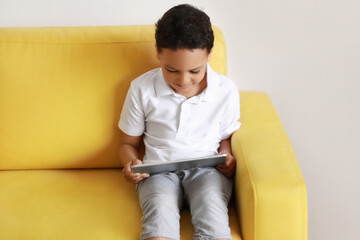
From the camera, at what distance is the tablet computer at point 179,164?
137cm

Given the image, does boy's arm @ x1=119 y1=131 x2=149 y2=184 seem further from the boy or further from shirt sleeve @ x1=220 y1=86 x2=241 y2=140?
shirt sleeve @ x1=220 y1=86 x2=241 y2=140

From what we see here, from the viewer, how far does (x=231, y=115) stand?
155 centimetres

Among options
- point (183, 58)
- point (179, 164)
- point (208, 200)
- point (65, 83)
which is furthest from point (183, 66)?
point (65, 83)

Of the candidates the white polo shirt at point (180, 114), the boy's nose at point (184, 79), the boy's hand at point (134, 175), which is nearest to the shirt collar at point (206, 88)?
the white polo shirt at point (180, 114)

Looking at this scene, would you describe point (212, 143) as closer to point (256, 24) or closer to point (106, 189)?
point (106, 189)

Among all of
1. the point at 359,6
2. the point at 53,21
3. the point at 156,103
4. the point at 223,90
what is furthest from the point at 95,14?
the point at 359,6

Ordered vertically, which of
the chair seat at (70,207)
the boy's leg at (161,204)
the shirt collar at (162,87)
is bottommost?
the chair seat at (70,207)

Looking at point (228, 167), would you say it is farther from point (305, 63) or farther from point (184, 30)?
point (305, 63)

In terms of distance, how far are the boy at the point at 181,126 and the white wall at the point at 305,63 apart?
0.34m

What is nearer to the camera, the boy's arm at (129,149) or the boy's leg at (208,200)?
the boy's leg at (208,200)

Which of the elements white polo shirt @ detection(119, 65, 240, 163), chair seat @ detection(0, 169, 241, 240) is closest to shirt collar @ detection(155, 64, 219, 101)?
white polo shirt @ detection(119, 65, 240, 163)

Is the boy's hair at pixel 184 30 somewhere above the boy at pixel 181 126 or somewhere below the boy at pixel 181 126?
above

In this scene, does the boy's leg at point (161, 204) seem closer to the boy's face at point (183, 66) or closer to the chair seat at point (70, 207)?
the chair seat at point (70, 207)

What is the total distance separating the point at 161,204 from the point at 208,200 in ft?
0.46
